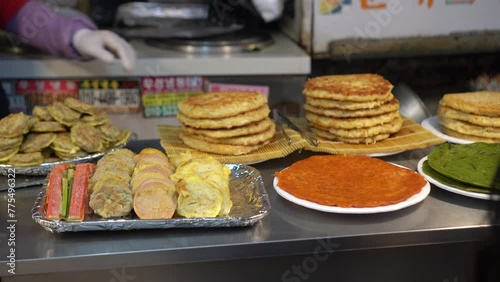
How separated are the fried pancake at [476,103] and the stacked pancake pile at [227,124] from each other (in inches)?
23.4

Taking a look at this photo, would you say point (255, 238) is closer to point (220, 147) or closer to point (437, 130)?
point (220, 147)

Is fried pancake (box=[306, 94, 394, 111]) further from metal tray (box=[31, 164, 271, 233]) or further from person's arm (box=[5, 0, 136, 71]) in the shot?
person's arm (box=[5, 0, 136, 71])

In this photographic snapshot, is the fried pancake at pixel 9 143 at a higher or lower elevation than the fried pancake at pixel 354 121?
higher

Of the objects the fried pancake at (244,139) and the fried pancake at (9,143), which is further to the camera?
the fried pancake at (244,139)

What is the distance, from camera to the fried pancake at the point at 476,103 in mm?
1803

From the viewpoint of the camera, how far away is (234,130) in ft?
5.61

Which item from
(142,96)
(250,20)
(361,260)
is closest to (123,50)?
(142,96)

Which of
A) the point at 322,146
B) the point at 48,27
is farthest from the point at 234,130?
the point at 48,27

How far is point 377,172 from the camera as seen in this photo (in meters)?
1.53

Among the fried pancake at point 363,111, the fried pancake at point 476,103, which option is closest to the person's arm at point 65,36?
the fried pancake at point 363,111

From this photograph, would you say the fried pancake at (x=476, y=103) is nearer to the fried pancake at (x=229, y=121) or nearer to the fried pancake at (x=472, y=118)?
the fried pancake at (x=472, y=118)

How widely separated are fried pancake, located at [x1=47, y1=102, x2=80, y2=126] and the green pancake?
3.25 ft

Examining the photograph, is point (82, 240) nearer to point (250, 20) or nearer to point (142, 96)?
point (142, 96)

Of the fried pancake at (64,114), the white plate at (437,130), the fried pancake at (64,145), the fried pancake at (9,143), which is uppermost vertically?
the fried pancake at (64,114)
